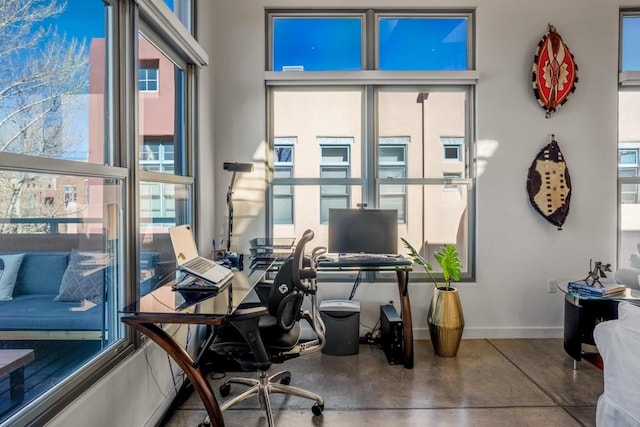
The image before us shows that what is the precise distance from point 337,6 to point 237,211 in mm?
2072

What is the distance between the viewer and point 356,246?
11.1ft

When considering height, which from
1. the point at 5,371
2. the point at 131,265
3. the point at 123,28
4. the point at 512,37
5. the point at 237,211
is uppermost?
the point at 512,37

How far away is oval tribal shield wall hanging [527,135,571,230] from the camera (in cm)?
354

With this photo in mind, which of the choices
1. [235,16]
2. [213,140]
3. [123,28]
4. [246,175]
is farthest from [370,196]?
[123,28]

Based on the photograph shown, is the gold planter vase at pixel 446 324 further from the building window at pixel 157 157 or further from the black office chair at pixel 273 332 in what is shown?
the building window at pixel 157 157

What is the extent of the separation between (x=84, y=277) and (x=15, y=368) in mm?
489

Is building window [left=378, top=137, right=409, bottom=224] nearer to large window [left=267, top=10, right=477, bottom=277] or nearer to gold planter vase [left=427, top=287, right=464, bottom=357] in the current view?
large window [left=267, top=10, right=477, bottom=277]

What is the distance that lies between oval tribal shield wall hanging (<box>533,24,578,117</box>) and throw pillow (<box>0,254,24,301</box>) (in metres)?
3.91

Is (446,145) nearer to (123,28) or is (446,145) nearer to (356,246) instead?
(356,246)

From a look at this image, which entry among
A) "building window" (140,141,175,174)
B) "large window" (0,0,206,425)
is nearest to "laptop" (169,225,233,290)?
"large window" (0,0,206,425)

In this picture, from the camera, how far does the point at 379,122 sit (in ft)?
12.0

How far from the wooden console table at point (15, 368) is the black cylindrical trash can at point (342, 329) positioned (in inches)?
85.5

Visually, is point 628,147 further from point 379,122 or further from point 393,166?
point 379,122

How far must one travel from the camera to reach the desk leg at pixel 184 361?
1770 millimetres
